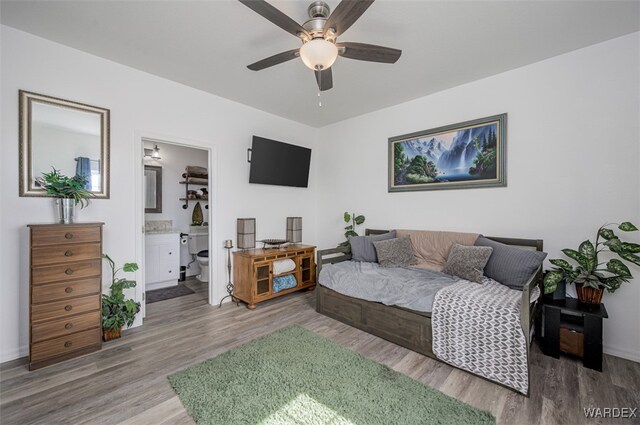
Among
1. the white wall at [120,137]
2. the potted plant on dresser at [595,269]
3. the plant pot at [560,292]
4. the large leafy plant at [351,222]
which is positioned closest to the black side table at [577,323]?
the plant pot at [560,292]

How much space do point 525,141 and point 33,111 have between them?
182 inches

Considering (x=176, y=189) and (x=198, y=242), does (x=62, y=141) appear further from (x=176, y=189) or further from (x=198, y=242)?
(x=198, y=242)

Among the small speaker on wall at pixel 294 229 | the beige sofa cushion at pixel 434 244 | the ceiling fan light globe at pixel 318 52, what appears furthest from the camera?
the small speaker on wall at pixel 294 229

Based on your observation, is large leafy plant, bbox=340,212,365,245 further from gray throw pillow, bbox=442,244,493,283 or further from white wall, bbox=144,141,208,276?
white wall, bbox=144,141,208,276

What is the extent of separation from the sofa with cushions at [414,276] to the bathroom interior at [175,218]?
2.38 metres

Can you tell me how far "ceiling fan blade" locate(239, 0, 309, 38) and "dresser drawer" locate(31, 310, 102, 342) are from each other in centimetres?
273

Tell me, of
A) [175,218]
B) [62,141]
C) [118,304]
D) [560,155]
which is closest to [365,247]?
[560,155]

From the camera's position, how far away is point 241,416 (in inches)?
59.1

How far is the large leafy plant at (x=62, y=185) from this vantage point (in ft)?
6.93

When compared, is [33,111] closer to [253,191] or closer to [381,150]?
[253,191]

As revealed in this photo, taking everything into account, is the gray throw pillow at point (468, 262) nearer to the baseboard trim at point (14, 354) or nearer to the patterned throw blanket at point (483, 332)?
the patterned throw blanket at point (483, 332)

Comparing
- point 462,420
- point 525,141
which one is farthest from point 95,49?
point 525,141

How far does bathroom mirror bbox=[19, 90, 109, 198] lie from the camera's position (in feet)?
7.02

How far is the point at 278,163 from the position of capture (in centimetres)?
390
